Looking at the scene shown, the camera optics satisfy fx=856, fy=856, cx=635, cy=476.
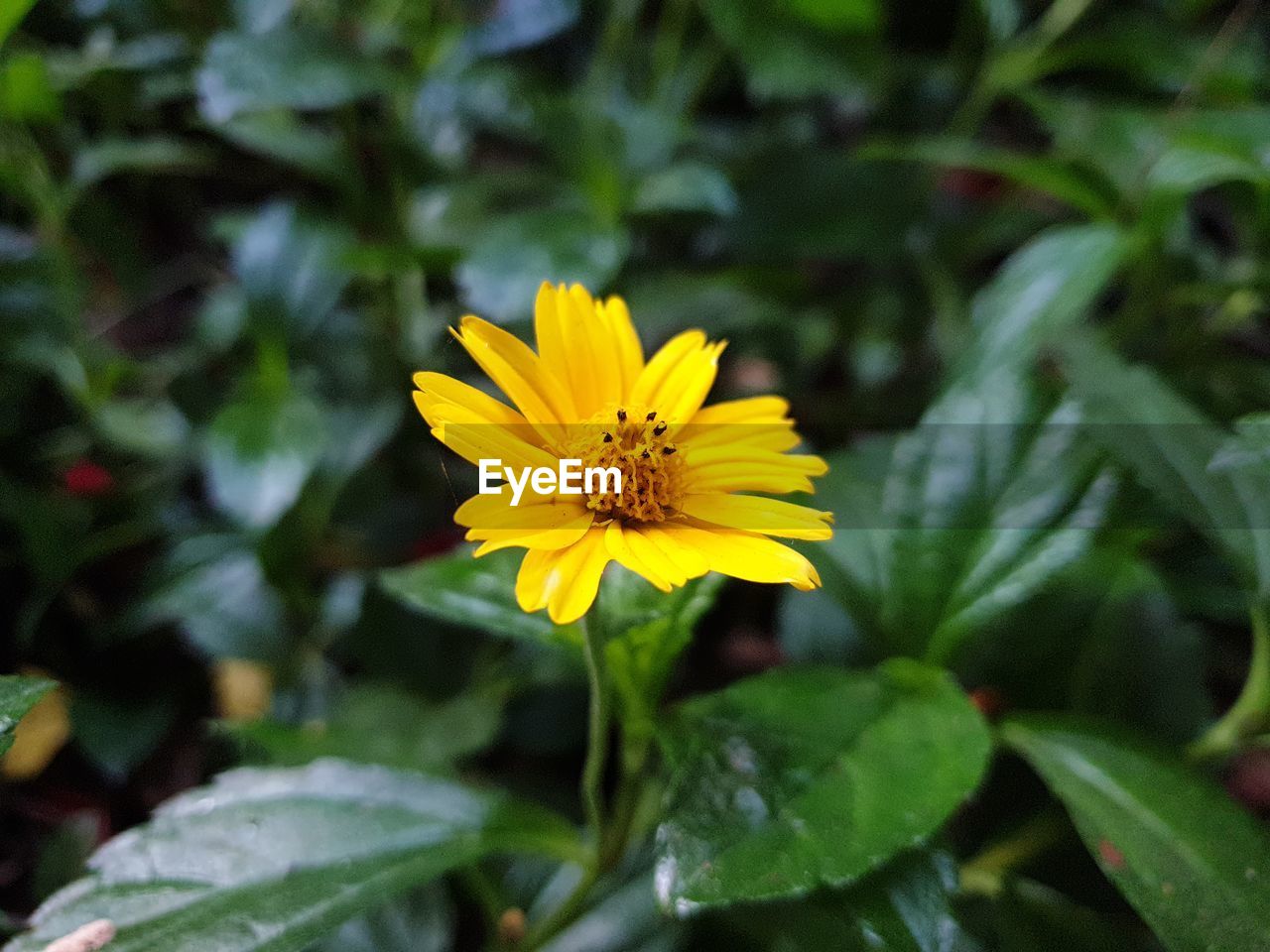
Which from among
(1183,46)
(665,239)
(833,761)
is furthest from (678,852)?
(1183,46)

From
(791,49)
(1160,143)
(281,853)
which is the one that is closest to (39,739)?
(281,853)

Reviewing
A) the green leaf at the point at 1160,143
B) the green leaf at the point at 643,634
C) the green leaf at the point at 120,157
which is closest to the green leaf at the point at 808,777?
the green leaf at the point at 643,634

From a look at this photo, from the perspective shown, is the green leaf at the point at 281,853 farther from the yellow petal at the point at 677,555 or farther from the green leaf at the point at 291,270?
the green leaf at the point at 291,270

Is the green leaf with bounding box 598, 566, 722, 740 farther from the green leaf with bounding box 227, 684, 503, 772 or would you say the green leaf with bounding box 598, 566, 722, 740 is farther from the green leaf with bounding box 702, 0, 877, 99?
the green leaf with bounding box 702, 0, 877, 99

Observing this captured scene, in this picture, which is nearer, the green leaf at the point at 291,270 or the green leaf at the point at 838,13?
the green leaf at the point at 291,270

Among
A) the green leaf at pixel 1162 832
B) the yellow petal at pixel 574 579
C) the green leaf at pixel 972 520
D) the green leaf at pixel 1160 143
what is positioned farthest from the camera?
the green leaf at pixel 1160 143

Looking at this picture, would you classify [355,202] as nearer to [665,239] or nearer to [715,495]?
[665,239]

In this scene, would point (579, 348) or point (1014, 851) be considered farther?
point (1014, 851)

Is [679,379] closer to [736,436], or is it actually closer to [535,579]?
[736,436]
